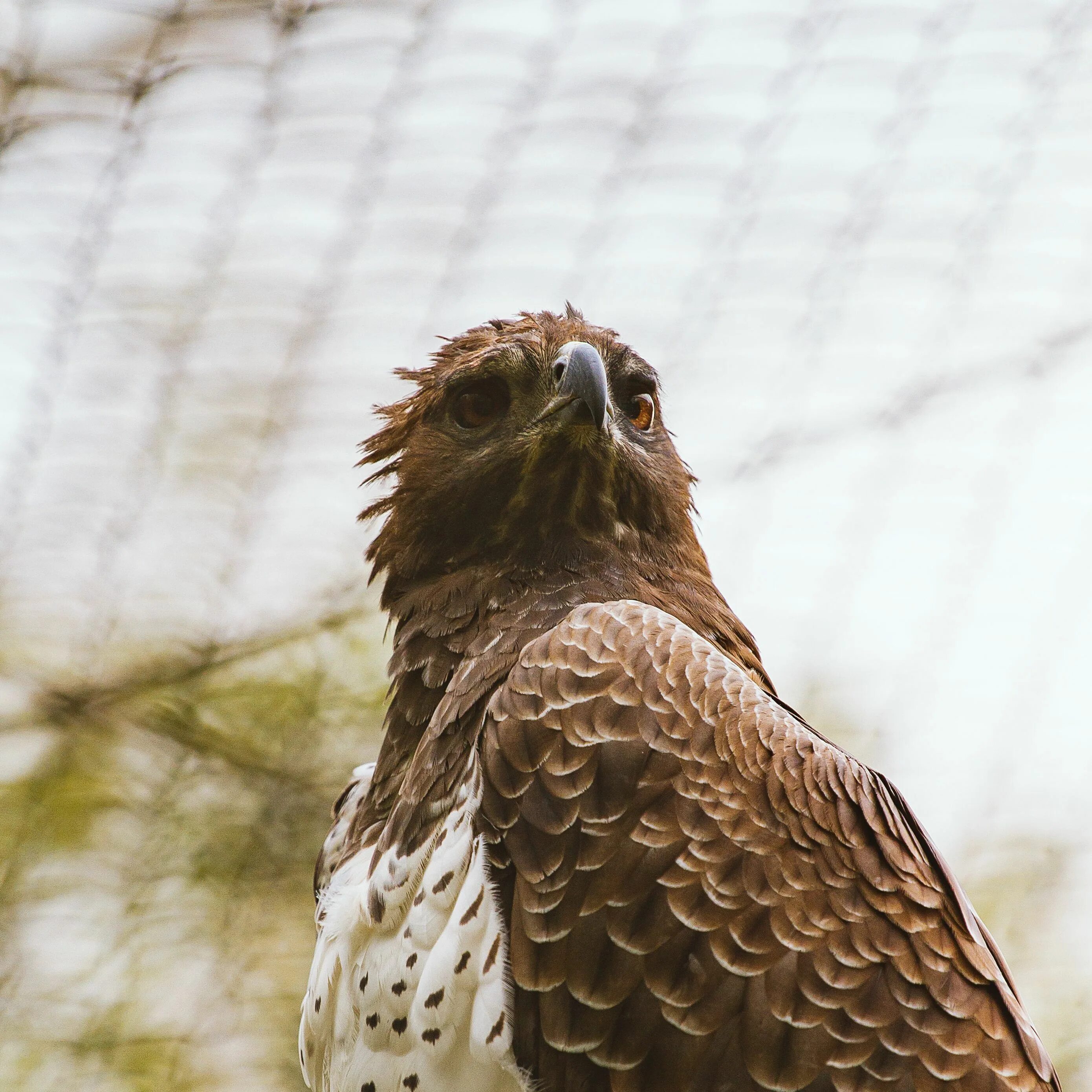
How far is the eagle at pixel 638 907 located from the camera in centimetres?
274

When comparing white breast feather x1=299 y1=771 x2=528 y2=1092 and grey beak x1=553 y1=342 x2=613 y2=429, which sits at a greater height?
grey beak x1=553 y1=342 x2=613 y2=429

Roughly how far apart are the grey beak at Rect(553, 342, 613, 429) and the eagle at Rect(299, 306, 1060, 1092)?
0.57m

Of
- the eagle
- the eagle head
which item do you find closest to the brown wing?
the eagle

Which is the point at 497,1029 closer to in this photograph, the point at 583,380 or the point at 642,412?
the point at 583,380

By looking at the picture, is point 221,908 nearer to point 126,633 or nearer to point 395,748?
point 126,633

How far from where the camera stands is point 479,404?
156 inches

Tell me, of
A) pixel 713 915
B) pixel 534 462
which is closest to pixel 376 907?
pixel 713 915

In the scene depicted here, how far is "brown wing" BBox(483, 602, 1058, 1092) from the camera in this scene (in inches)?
107

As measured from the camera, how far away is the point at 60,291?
587cm

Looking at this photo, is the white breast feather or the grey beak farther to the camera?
the grey beak

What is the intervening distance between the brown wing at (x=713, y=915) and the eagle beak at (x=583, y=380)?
91 cm

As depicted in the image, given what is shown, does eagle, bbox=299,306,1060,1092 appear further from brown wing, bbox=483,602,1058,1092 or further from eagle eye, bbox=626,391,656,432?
eagle eye, bbox=626,391,656,432

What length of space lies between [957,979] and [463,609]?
Answer: 161 centimetres

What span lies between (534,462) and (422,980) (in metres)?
1.51
